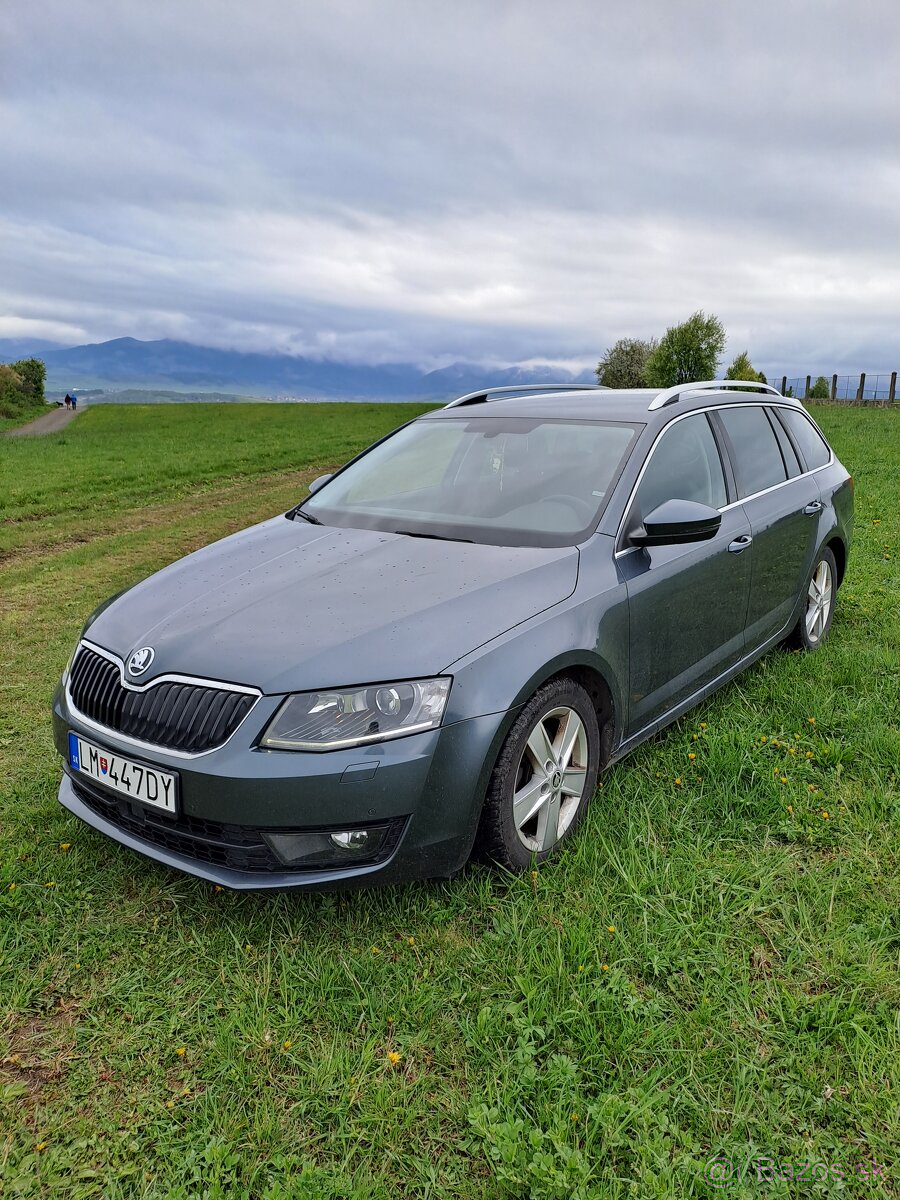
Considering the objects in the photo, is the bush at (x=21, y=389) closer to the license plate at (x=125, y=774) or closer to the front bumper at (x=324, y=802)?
the license plate at (x=125, y=774)

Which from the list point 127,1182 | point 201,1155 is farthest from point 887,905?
point 127,1182

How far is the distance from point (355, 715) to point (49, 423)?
1988 inches

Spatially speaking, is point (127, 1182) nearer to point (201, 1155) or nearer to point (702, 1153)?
point (201, 1155)

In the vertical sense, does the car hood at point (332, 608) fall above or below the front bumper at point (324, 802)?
above

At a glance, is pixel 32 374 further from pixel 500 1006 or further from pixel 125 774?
pixel 500 1006

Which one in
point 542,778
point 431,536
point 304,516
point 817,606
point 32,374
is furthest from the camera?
point 32,374

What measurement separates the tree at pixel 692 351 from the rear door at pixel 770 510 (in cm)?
6361

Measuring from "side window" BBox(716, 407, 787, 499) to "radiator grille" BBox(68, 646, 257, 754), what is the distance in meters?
2.71

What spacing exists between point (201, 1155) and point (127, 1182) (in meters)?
0.16

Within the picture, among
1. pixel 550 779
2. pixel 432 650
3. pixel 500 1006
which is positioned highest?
pixel 432 650

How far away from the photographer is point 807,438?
489cm

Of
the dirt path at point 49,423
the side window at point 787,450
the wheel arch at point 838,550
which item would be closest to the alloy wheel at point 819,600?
the wheel arch at point 838,550

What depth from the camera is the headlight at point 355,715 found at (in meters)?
2.25

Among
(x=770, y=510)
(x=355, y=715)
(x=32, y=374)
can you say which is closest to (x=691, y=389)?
(x=770, y=510)
